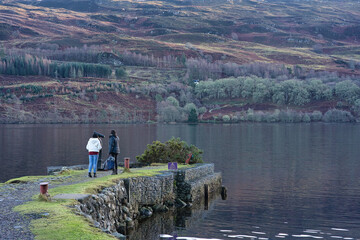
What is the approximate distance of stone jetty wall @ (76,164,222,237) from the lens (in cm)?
1928

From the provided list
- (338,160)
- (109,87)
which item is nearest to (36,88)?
(109,87)

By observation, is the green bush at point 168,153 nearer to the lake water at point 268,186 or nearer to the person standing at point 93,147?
the lake water at point 268,186

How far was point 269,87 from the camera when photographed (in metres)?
199

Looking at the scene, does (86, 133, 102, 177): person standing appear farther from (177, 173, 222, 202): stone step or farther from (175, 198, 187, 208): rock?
(177, 173, 222, 202): stone step

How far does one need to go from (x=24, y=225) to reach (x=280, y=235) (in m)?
13.8

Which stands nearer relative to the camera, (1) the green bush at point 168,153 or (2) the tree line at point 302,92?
(1) the green bush at point 168,153

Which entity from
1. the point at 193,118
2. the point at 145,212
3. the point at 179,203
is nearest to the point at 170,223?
the point at 145,212

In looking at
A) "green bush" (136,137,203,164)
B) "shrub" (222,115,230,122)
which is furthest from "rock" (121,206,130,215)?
"shrub" (222,115,230,122)

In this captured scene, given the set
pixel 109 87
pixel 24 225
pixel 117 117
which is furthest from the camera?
pixel 109 87

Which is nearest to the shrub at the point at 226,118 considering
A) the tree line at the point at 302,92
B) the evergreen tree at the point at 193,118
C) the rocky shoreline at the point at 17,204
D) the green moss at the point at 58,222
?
the evergreen tree at the point at 193,118

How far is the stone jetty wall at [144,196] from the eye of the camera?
63.2ft

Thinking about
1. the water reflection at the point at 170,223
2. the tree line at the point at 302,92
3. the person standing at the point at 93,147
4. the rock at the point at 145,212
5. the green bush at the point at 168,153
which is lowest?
the water reflection at the point at 170,223

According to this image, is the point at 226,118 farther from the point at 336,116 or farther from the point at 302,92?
the point at 336,116

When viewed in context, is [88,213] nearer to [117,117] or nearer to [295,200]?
[295,200]
